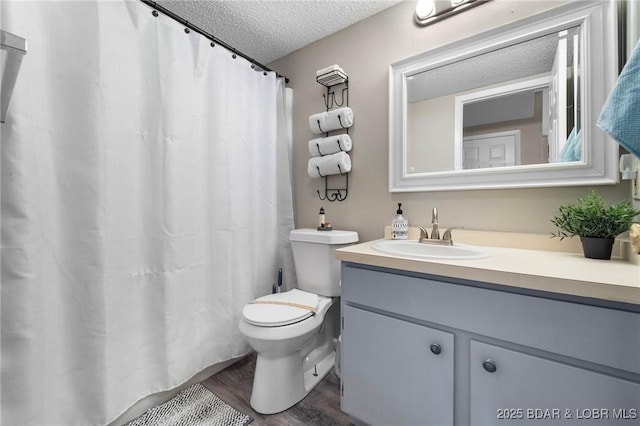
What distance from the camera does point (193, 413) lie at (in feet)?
4.28

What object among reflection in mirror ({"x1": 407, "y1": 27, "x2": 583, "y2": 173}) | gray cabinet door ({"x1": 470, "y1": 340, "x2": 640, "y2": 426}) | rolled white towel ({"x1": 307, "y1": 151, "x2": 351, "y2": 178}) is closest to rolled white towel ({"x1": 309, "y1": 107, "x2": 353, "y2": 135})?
rolled white towel ({"x1": 307, "y1": 151, "x2": 351, "y2": 178})

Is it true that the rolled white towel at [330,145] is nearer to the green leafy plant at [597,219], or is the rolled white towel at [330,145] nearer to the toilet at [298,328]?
the toilet at [298,328]

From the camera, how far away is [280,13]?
164 cm

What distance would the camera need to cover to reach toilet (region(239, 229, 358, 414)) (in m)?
→ 1.28

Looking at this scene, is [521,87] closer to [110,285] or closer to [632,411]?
[632,411]

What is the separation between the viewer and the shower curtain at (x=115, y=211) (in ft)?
3.11

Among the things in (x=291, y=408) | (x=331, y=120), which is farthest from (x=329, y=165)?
(x=291, y=408)

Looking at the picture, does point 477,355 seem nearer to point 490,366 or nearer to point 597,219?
point 490,366

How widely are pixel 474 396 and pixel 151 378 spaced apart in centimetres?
139

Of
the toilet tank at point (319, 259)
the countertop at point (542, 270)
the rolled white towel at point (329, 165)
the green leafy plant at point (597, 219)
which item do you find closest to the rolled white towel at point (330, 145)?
the rolled white towel at point (329, 165)

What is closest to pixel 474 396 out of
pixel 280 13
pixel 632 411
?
pixel 632 411

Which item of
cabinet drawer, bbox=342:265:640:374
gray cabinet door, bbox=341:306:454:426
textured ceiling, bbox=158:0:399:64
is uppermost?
textured ceiling, bbox=158:0:399:64

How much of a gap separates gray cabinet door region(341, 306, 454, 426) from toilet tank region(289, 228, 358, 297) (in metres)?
0.41

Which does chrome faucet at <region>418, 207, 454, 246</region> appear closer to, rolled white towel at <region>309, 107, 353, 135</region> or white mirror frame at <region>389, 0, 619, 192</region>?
white mirror frame at <region>389, 0, 619, 192</region>
